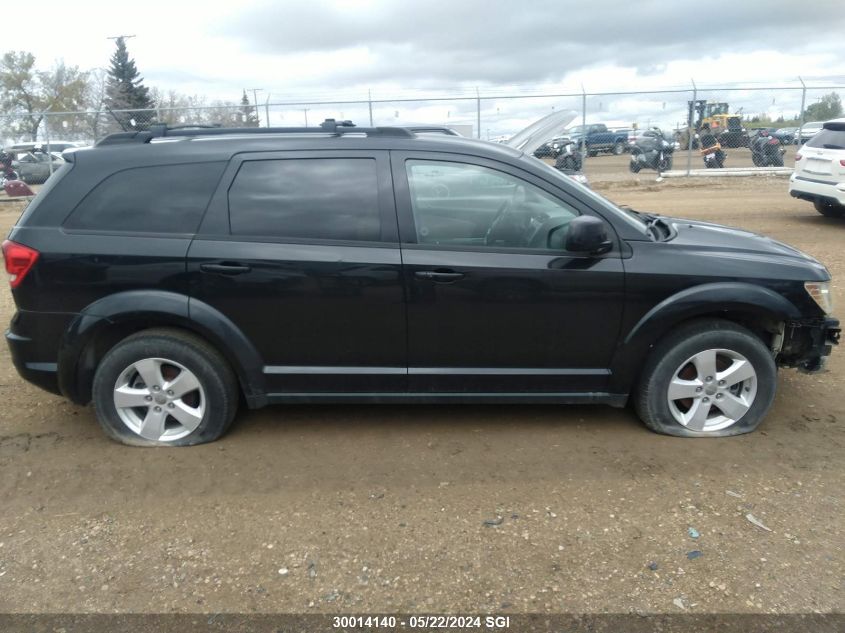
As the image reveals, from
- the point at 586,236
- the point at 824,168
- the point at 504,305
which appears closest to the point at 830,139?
the point at 824,168

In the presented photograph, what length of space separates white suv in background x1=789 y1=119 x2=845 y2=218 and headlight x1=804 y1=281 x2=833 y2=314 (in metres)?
7.71

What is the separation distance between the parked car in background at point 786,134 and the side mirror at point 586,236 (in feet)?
65.8

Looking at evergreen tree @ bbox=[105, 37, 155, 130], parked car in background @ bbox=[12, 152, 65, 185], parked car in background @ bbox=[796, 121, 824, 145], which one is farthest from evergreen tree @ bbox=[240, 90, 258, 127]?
evergreen tree @ bbox=[105, 37, 155, 130]

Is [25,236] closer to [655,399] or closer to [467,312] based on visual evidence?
[467,312]

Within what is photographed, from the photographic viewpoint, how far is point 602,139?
2245 centimetres

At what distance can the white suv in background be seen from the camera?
33.0 ft

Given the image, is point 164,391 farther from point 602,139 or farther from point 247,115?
Result: point 602,139

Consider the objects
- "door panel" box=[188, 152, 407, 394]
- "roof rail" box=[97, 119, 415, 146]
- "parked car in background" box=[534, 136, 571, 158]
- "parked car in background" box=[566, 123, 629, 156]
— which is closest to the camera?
"door panel" box=[188, 152, 407, 394]

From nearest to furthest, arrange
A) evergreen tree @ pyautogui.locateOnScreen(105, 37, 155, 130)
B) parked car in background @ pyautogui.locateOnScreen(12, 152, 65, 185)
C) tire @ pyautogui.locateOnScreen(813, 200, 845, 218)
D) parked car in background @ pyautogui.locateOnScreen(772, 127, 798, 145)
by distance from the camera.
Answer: tire @ pyautogui.locateOnScreen(813, 200, 845, 218), parked car in background @ pyautogui.locateOnScreen(12, 152, 65, 185), parked car in background @ pyautogui.locateOnScreen(772, 127, 798, 145), evergreen tree @ pyautogui.locateOnScreen(105, 37, 155, 130)

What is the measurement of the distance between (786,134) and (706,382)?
2128cm

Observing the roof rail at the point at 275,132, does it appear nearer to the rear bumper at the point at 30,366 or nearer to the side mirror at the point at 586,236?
the side mirror at the point at 586,236

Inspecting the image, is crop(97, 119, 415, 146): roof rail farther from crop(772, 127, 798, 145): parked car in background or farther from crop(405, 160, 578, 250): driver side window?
crop(772, 127, 798, 145): parked car in background

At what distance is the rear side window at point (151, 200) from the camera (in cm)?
359

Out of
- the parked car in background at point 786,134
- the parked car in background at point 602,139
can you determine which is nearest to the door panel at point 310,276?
the parked car in background at point 602,139
